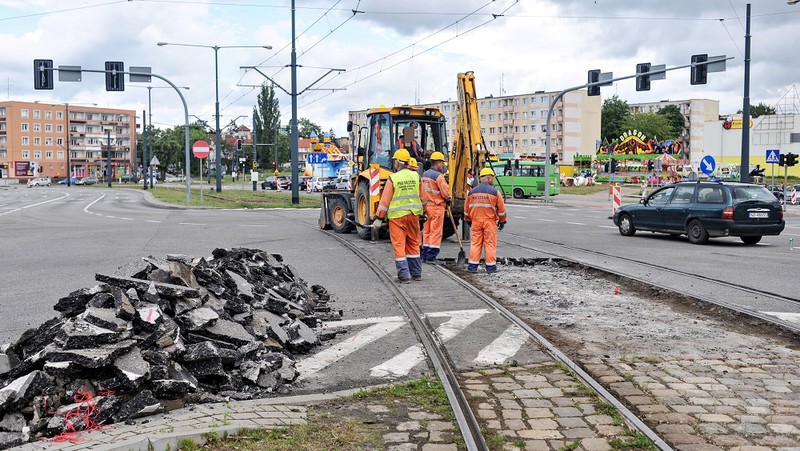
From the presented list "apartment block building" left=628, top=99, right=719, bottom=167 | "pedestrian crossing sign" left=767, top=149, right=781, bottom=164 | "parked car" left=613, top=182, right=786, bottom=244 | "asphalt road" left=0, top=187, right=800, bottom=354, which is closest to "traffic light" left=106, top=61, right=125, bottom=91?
"asphalt road" left=0, top=187, right=800, bottom=354

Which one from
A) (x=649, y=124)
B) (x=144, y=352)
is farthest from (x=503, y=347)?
(x=649, y=124)

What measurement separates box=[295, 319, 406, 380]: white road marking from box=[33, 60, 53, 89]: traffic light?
26.6 m

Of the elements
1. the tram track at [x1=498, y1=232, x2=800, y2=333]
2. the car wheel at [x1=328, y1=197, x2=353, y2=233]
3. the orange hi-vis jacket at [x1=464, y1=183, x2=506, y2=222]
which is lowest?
the tram track at [x1=498, y1=232, x2=800, y2=333]

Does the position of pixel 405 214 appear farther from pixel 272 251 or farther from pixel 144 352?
pixel 144 352

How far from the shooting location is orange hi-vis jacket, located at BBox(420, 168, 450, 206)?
42.2ft

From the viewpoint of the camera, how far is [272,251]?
15.4 m

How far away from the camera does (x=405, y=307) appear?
29.2 feet

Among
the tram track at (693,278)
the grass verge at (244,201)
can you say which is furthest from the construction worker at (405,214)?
the grass verge at (244,201)

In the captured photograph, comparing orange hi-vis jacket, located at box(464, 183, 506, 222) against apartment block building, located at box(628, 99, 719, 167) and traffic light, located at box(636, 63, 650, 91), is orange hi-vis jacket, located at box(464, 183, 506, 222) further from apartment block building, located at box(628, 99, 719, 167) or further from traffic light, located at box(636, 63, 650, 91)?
apartment block building, located at box(628, 99, 719, 167)

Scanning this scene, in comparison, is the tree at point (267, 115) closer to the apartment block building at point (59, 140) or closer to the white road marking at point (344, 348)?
the apartment block building at point (59, 140)

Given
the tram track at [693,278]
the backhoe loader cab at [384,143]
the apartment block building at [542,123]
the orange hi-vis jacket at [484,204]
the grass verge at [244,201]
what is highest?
the apartment block building at [542,123]

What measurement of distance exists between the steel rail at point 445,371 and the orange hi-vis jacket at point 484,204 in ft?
6.60

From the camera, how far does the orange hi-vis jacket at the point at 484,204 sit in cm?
1210

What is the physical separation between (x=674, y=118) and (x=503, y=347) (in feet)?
455
